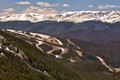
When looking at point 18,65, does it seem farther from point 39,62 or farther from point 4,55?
point 39,62

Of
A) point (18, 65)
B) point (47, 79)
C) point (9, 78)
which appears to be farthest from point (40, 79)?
point (9, 78)

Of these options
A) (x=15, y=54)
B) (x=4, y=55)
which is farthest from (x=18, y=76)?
(x=15, y=54)

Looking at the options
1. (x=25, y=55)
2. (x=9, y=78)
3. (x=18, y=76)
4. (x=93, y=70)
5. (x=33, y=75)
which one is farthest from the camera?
(x=93, y=70)

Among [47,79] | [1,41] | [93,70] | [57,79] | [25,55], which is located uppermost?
[1,41]

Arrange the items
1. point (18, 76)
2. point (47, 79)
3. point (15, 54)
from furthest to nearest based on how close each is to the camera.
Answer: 1. point (15, 54)
2. point (47, 79)
3. point (18, 76)

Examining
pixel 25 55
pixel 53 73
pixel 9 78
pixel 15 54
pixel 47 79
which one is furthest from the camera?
pixel 53 73

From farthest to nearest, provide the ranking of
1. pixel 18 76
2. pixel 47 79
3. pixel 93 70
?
pixel 93 70 → pixel 47 79 → pixel 18 76

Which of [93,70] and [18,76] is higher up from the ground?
[18,76]

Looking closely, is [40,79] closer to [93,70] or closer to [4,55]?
[4,55]

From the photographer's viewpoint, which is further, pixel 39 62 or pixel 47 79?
pixel 39 62
